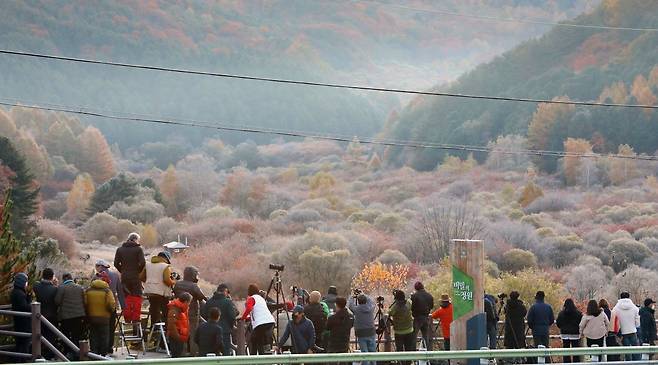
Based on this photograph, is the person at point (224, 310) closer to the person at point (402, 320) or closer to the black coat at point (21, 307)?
the black coat at point (21, 307)

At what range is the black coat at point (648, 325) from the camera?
69.6ft

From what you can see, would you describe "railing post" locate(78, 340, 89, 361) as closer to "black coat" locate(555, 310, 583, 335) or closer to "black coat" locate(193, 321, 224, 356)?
"black coat" locate(193, 321, 224, 356)

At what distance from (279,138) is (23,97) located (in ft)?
82.7

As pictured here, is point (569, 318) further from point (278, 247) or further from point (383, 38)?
point (383, 38)

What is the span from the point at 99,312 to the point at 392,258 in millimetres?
56827

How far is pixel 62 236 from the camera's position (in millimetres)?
75062

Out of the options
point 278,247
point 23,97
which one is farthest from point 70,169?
point 278,247

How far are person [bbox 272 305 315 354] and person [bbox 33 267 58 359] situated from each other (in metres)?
3.46

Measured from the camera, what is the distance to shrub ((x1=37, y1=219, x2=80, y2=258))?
2880 inches

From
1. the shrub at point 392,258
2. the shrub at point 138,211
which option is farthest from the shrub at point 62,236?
the shrub at point 392,258

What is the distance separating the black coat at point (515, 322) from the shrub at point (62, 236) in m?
55.4

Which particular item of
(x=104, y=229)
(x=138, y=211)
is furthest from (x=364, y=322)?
(x=138, y=211)

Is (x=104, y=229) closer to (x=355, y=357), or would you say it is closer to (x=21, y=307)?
(x=21, y=307)

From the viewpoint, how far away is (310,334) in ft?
56.7
